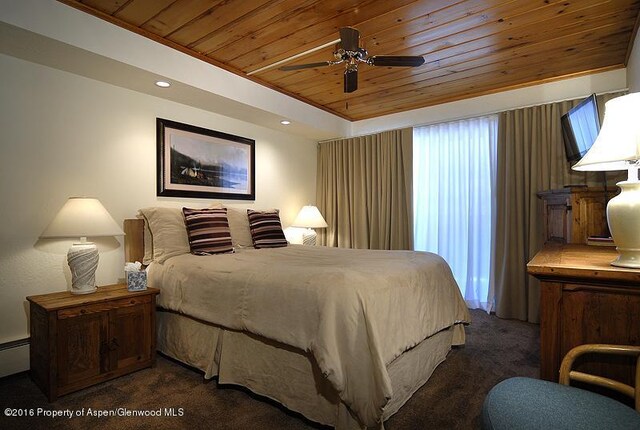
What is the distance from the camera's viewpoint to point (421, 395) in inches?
82.0

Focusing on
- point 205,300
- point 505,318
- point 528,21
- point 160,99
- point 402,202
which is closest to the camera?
point 205,300

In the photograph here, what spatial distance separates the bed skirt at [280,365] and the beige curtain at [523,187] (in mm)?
1431

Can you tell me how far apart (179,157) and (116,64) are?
102 cm

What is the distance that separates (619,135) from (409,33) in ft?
6.06

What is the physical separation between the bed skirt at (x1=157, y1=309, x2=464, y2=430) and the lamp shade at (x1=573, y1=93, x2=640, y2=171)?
135 cm

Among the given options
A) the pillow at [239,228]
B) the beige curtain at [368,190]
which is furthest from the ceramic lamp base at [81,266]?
the beige curtain at [368,190]

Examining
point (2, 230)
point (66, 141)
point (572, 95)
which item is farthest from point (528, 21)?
point (2, 230)

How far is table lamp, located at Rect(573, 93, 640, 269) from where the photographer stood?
1239 mm

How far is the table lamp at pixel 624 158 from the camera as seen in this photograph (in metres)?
1.24

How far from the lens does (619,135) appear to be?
127cm

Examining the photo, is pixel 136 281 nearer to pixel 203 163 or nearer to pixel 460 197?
pixel 203 163

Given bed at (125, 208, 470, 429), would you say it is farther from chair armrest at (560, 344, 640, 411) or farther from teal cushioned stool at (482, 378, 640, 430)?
chair armrest at (560, 344, 640, 411)

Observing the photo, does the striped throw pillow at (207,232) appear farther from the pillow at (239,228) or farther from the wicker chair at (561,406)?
the wicker chair at (561,406)

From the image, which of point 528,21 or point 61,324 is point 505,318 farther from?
point 61,324
